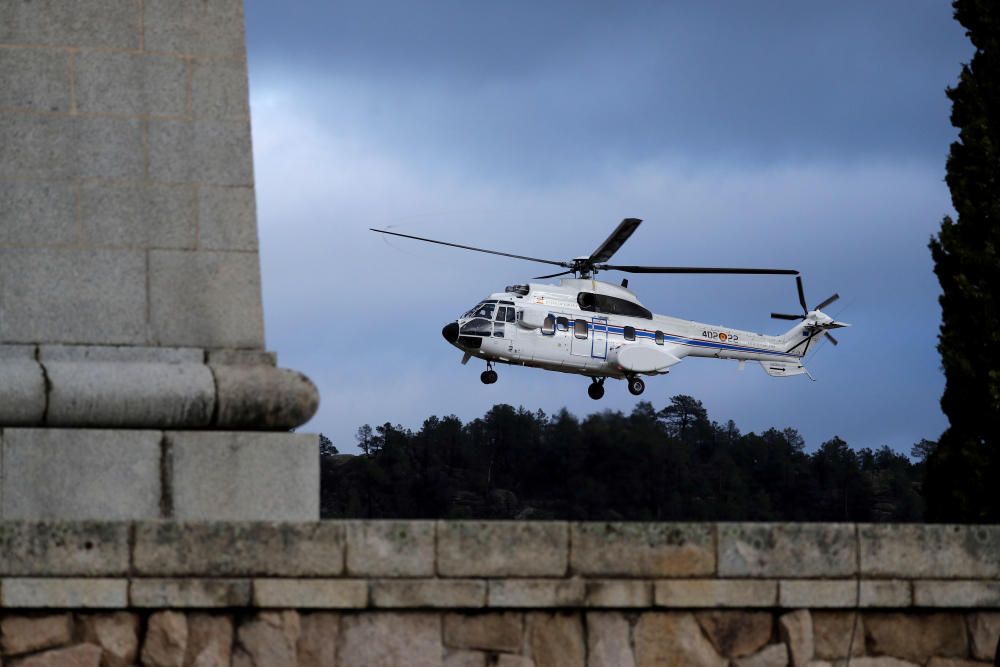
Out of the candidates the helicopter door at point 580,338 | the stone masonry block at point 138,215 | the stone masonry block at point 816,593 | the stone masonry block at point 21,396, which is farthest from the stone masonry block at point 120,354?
the helicopter door at point 580,338

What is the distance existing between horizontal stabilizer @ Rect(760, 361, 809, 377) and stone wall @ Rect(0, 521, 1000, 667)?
40810mm

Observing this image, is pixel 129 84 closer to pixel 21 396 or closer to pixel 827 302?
pixel 21 396

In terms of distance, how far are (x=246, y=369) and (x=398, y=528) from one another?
153 centimetres

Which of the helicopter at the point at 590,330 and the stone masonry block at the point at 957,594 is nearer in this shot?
the stone masonry block at the point at 957,594

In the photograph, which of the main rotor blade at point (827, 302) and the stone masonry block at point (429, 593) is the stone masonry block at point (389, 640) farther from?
the main rotor blade at point (827, 302)

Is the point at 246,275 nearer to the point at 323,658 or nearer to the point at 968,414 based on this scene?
the point at 323,658

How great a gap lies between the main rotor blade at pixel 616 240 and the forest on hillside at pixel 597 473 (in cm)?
2542

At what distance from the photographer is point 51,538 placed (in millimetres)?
6734

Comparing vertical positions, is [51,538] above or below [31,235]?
below

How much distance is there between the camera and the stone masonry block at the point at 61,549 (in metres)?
6.71

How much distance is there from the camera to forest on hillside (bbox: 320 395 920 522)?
49.2 ft

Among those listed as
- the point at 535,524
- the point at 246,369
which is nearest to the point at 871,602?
the point at 535,524

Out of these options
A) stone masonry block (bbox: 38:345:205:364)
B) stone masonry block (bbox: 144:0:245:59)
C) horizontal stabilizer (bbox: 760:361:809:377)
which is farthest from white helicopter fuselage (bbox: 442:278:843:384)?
stone masonry block (bbox: 38:345:205:364)

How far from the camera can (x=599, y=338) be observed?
1608 inches
